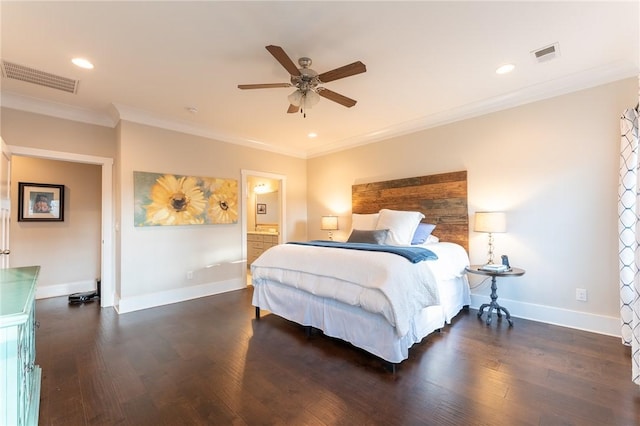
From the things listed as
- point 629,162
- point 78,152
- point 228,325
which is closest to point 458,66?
point 629,162

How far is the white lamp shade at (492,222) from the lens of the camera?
3068mm

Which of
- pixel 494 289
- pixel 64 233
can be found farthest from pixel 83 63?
pixel 494 289

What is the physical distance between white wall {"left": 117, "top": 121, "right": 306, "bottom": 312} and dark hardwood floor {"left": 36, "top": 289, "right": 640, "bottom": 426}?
33.9 inches

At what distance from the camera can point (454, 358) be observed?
2281 mm

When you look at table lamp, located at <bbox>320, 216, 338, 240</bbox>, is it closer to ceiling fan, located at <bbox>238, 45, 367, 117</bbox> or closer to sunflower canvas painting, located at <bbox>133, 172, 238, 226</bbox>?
sunflower canvas painting, located at <bbox>133, 172, 238, 226</bbox>

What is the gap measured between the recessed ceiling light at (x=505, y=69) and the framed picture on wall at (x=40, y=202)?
242 inches

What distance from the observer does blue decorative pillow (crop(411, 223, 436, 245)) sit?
11.9 ft

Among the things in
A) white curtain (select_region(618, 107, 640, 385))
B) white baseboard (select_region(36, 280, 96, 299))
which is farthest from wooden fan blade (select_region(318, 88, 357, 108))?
white baseboard (select_region(36, 280, 96, 299))

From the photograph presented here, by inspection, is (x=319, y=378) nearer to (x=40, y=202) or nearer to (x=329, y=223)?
(x=329, y=223)

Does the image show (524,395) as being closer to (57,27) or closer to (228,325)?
(228,325)

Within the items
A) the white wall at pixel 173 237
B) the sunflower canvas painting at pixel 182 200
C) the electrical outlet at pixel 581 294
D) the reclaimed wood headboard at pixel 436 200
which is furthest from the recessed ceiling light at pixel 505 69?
the sunflower canvas painting at pixel 182 200

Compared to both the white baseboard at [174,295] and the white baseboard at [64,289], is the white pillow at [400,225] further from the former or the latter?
the white baseboard at [64,289]

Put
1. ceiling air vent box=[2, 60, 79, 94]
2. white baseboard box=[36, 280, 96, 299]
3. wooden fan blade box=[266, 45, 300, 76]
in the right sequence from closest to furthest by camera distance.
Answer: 1. wooden fan blade box=[266, 45, 300, 76]
2. ceiling air vent box=[2, 60, 79, 94]
3. white baseboard box=[36, 280, 96, 299]

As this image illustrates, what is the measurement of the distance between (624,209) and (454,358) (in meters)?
2.03
